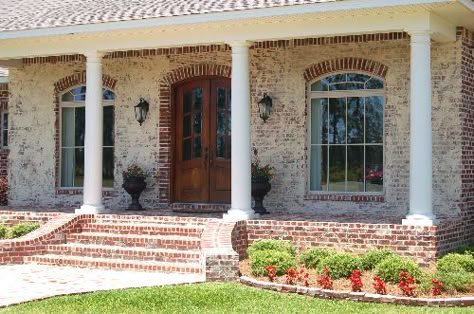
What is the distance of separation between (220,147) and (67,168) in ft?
12.8

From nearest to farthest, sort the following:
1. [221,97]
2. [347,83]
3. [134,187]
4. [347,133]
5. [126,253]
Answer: [126,253]
[347,83]
[347,133]
[134,187]
[221,97]

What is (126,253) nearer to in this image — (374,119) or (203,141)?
(203,141)

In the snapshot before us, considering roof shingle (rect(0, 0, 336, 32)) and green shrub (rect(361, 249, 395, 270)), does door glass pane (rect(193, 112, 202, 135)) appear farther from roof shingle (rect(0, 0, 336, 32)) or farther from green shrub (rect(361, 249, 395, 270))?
green shrub (rect(361, 249, 395, 270))

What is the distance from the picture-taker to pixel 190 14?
1345cm

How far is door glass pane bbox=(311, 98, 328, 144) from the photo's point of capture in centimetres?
1538

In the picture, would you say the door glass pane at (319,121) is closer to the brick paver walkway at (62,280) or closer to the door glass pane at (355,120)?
the door glass pane at (355,120)

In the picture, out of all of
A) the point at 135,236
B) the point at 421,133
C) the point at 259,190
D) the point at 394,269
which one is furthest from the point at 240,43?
the point at 394,269

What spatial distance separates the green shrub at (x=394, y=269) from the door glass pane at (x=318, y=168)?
177 inches

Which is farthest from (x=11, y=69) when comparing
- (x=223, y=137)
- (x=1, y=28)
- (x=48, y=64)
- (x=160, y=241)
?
(x=160, y=241)

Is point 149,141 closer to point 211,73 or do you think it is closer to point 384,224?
point 211,73

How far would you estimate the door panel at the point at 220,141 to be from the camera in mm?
16297

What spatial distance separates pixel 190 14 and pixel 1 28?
4328 mm

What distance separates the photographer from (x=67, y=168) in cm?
1805

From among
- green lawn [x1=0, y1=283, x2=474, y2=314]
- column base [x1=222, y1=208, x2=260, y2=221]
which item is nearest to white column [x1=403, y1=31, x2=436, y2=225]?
column base [x1=222, y1=208, x2=260, y2=221]
